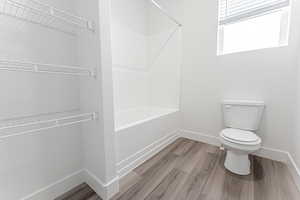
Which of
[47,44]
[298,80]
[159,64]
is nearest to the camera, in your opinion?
[47,44]

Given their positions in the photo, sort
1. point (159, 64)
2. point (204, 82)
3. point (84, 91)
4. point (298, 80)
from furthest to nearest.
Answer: point (159, 64), point (204, 82), point (298, 80), point (84, 91)

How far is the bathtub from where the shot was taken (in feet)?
4.35

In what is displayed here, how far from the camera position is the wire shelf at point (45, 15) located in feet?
2.80

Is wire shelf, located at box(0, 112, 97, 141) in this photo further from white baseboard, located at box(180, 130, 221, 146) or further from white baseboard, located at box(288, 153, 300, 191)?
white baseboard, located at box(288, 153, 300, 191)

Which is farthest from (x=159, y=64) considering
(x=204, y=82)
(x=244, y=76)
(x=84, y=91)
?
(x=84, y=91)

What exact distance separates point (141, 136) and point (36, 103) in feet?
3.35

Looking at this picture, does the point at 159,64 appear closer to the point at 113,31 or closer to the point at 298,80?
the point at 113,31

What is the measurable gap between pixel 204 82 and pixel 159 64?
96 cm

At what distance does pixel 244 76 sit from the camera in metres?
1.72

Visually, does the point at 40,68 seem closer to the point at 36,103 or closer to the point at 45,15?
the point at 36,103

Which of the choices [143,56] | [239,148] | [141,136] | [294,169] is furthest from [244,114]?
[143,56]

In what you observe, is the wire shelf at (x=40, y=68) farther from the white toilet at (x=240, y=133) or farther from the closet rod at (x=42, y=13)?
the white toilet at (x=240, y=133)

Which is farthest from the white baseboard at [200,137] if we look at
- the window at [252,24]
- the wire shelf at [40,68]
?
the wire shelf at [40,68]

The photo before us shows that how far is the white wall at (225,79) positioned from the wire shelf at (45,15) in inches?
65.0
